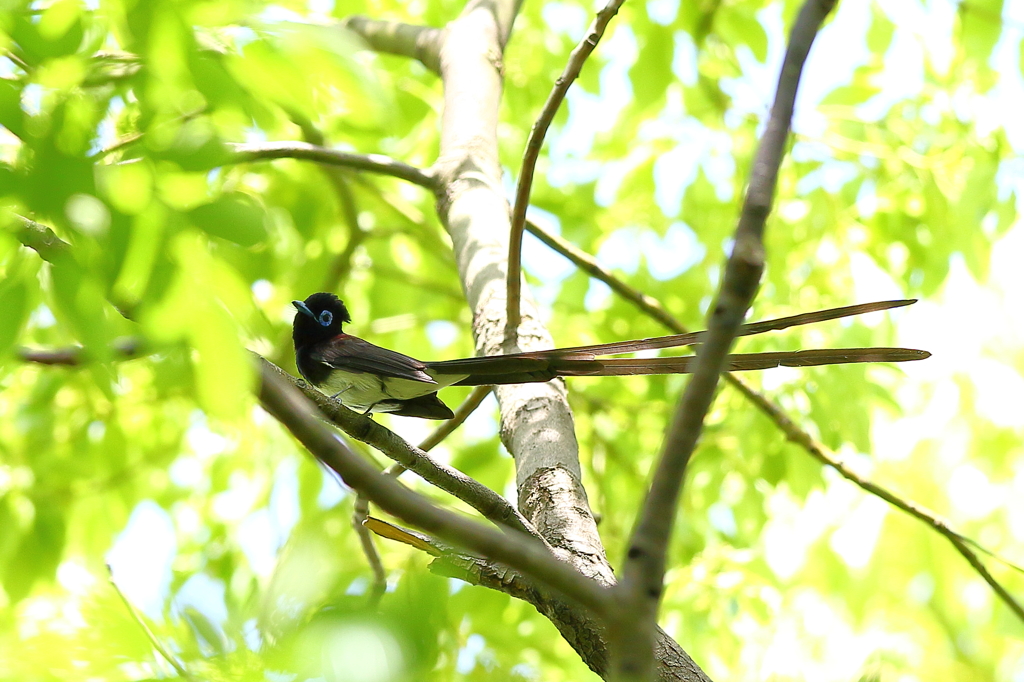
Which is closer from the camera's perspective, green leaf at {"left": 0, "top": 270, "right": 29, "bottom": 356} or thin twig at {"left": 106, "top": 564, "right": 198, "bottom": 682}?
thin twig at {"left": 106, "top": 564, "right": 198, "bottom": 682}

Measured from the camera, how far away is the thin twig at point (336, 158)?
9.60ft

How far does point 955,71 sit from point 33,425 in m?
5.06

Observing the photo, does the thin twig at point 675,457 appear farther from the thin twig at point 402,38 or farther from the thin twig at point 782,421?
the thin twig at point 402,38

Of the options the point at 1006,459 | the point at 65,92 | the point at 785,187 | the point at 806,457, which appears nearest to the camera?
the point at 65,92

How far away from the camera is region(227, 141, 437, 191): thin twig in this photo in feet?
9.60

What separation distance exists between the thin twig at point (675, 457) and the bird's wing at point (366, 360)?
191 cm

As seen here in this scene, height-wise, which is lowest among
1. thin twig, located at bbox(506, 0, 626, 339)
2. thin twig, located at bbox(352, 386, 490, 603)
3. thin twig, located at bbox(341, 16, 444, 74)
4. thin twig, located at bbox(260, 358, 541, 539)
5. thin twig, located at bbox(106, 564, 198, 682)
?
thin twig, located at bbox(106, 564, 198, 682)

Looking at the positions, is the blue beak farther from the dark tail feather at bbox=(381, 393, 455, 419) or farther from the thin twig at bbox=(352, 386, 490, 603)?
the thin twig at bbox=(352, 386, 490, 603)

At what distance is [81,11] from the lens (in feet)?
6.09

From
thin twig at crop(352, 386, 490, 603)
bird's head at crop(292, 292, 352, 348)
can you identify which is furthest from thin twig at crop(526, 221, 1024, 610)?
bird's head at crop(292, 292, 352, 348)

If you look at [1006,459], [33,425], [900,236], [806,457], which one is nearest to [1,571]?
[33,425]

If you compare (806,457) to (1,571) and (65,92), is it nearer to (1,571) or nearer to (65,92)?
(65,92)

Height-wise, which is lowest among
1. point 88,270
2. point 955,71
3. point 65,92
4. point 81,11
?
point 88,270

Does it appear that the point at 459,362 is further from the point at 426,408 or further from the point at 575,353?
the point at 426,408
